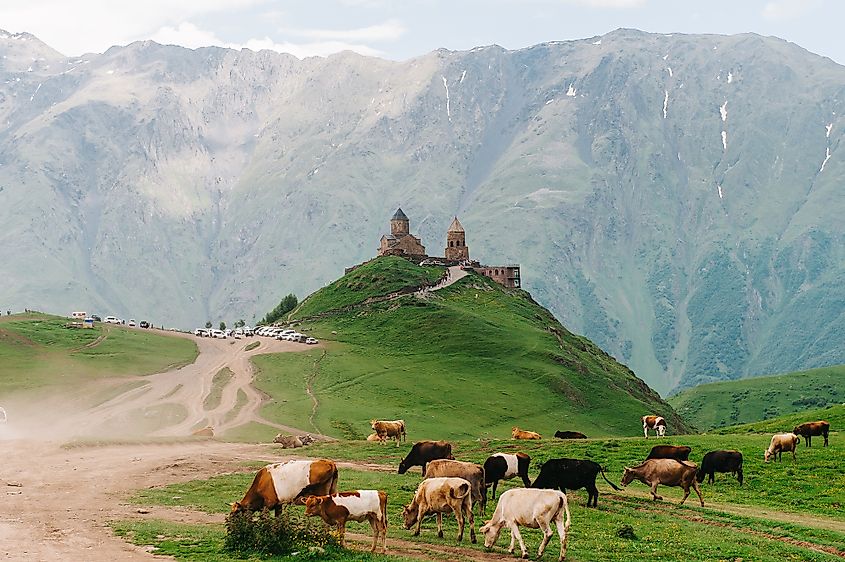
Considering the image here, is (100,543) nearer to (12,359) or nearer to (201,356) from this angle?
(12,359)

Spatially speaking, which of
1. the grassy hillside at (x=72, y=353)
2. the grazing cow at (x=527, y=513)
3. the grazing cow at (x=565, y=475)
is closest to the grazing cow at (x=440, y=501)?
the grazing cow at (x=527, y=513)

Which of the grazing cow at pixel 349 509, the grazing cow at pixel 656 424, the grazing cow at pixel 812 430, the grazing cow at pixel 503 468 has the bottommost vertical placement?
the grazing cow at pixel 349 509

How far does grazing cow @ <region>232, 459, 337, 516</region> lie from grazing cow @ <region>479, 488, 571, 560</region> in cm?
607

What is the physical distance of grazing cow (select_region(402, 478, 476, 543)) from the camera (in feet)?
115

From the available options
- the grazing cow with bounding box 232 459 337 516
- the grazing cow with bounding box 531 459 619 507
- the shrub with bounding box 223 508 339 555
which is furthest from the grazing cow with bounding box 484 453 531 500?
the shrub with bounding box 223 508 339 555

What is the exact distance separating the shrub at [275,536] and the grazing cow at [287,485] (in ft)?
6.46

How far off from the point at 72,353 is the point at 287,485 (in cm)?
8572

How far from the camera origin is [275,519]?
31.5 m

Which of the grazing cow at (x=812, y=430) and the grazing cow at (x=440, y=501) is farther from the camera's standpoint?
the grazing cow at (x=812, y=430)

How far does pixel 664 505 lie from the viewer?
141ft

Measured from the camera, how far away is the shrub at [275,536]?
30906mm

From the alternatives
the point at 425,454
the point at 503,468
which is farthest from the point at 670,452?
the point at 425,454

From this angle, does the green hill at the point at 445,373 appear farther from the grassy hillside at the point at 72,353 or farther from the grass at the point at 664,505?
the grass at the point at 664,505

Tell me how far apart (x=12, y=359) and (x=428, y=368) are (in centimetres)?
4855
